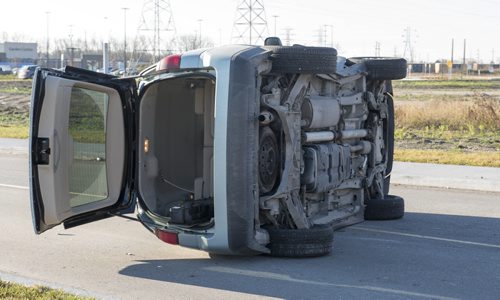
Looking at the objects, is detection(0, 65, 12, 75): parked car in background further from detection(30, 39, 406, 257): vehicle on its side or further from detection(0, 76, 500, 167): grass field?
detection(30, 39, 406, 257): vehicle on its side

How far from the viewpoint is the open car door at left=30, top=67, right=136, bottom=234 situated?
7.45 meters

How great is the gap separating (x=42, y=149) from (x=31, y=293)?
1259 millimetres

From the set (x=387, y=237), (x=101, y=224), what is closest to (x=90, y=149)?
(x=101, y=224)

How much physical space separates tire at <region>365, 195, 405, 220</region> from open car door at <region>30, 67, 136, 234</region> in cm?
330

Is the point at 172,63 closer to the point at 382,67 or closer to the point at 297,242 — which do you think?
the point at 297,242

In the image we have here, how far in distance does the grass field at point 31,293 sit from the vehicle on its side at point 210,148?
0.63m

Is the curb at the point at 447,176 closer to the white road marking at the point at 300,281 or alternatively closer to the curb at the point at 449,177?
the curb at the point at 449,177

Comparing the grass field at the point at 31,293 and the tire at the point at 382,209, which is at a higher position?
the tire at the point at 382,209

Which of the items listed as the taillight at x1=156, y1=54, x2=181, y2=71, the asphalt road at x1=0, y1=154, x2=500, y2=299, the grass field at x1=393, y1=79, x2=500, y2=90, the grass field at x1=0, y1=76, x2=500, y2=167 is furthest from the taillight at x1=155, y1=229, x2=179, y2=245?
the grass field at x1=393, y1=79, x2=500, y2=90

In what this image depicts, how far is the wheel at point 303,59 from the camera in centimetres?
817

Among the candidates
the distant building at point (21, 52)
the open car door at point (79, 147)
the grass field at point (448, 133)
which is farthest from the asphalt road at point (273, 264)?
the distant building at point (21, 52)

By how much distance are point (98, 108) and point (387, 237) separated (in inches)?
138

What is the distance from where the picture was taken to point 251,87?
25.4ft

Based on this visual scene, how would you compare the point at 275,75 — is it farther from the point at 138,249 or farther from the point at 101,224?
the point at 101,224
